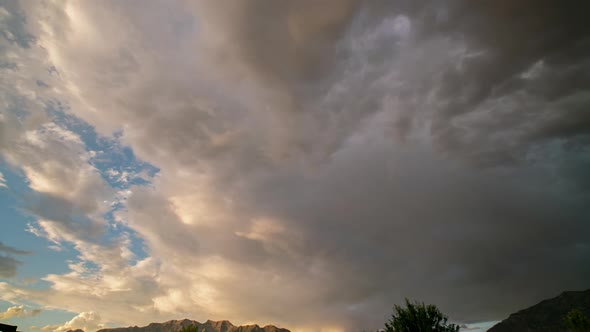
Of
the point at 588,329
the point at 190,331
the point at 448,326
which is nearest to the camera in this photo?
the point at 448,326

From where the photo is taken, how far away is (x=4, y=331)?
1523 centimetres

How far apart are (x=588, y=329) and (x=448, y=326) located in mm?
34630

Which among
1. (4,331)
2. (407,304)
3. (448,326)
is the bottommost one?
(4,331)

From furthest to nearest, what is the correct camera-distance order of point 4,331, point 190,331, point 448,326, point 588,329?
point 588,329 → point 190,331 → point 448,326 → point 4,331

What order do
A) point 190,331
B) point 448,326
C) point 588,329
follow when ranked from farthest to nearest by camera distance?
1. point 588,329
2. point 190,331
3. point 448,326

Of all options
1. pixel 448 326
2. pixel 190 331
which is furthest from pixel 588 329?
pixel 190 331

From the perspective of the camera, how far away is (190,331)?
43.6 metres

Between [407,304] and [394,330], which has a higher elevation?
Answer: [407,304]

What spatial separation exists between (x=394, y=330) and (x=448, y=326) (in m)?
6.27

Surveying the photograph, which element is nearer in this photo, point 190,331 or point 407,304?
point 407,304

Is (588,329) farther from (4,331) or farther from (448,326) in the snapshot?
(4,331)

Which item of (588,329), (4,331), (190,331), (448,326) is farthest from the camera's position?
(588,329)

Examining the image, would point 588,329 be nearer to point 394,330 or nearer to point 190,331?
point 394,330

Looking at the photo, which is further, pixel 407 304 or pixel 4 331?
pixel 407 304
